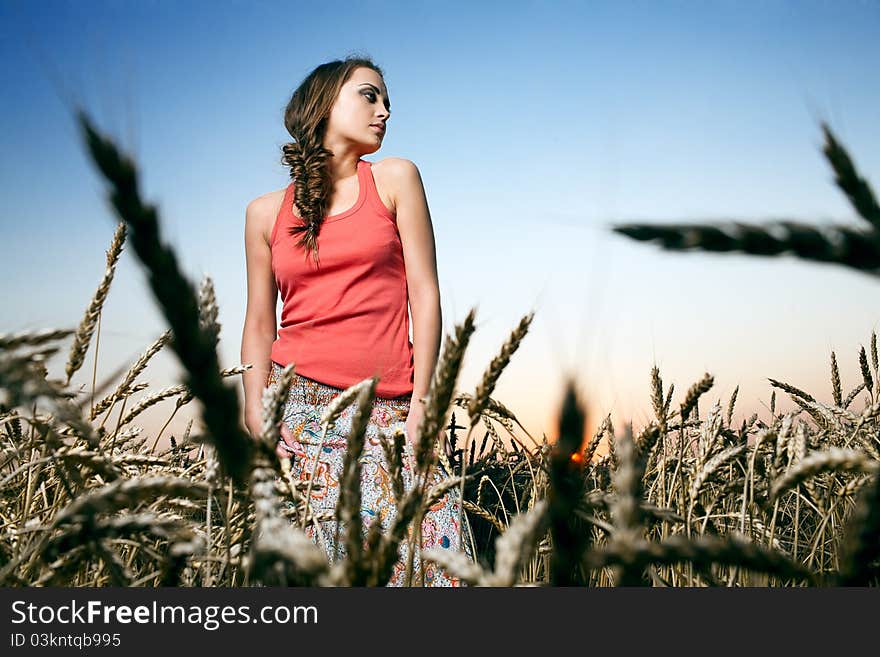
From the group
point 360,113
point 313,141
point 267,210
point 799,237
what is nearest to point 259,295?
point 267,210

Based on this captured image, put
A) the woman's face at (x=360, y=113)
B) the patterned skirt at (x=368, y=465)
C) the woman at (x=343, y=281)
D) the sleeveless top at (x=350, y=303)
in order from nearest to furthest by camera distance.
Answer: the patterned skirt at (x=368, y=465) → the woman at (x=343, y=281) → the sleeveless top at (x=350, y=303) → the woman's face at (x=360, y=113)

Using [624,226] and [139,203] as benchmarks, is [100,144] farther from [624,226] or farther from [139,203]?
[624,226]

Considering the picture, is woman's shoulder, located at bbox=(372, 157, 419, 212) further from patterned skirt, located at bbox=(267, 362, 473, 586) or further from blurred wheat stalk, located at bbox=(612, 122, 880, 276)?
blurred wheat stalk, located at bbox=(612, 122, 880, 276)

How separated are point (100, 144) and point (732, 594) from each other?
0.98 metres

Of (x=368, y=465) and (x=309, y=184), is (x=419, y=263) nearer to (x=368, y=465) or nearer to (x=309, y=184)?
(x=309, y=184)

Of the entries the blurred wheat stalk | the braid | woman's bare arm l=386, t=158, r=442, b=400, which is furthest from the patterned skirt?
Result: the blurred wheat stalk

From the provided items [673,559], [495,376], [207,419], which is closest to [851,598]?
[673,559]

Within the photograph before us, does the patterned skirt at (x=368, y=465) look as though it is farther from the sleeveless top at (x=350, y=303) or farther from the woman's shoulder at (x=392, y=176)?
the woman's shoulder at (x=392, y=176)

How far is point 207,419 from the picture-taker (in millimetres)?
691

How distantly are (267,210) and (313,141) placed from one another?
502mm

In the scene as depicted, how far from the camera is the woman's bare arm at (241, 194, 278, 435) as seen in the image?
13.1ft

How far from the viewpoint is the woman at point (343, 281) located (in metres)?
3.37

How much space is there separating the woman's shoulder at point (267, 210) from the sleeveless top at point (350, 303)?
369 millimetres

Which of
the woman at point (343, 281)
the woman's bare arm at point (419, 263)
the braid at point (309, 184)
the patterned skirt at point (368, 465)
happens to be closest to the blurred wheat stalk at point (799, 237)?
the patterned skirt at point (368, 465)
